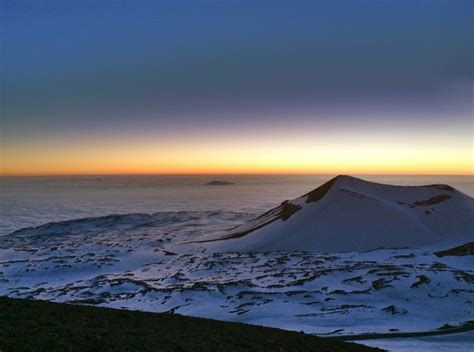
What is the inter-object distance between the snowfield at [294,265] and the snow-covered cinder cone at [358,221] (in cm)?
9

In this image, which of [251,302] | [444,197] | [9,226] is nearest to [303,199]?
[444,197]

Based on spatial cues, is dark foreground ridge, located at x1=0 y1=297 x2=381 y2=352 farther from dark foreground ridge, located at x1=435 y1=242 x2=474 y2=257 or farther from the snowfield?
dark foreground ridge, located at x1=435 y1=242 x2=474 y2=257

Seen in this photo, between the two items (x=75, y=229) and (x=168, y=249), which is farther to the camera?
(x=75, y=229)

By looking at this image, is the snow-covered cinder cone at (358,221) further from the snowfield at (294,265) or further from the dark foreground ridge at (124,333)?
the dark foreground ridge at (124,333)

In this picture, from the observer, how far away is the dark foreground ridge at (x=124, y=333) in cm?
Result: 726

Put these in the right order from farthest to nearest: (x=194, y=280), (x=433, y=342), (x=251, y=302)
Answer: (x=194, y=280)
(x=251, y=302)
(x=433, y=342)

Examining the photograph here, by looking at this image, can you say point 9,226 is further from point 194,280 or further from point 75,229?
point 194,280

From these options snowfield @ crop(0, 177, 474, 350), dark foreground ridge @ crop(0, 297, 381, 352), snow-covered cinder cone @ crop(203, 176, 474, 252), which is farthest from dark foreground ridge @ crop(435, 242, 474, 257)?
dark foreground ridge @ crop(0, 297, 381, 352)

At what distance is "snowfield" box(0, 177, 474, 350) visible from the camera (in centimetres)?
Result: 1437

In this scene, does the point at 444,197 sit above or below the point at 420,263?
above

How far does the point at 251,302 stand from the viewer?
600 inches

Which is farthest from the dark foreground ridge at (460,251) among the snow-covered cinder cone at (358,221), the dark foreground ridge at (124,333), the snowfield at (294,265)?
the dark foreground ridge at (124,333)

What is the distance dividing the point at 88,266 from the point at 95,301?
7541mm

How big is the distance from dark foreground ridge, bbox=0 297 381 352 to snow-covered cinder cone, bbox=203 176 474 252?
15.4m
